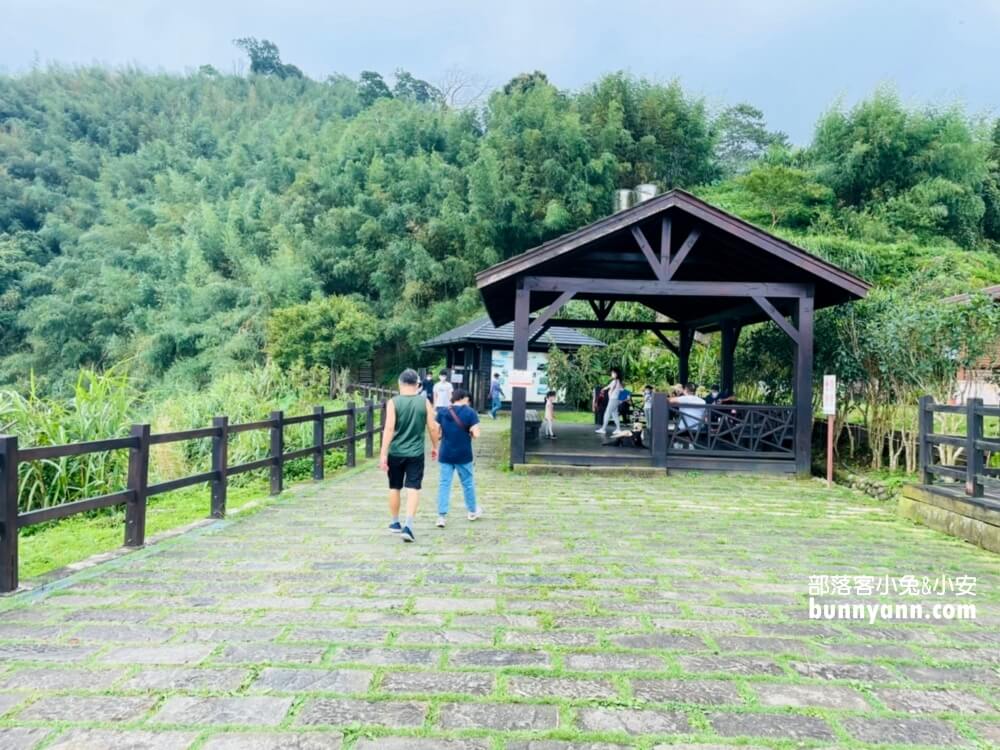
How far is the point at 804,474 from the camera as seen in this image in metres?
9.54

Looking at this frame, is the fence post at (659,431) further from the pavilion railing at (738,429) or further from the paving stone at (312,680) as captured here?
the paving stone at (312,680)

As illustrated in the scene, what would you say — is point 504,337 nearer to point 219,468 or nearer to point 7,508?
point 219,468

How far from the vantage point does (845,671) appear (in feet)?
9.74

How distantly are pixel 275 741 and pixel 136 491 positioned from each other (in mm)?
3226

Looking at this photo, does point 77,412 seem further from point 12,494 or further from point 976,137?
point 976,137

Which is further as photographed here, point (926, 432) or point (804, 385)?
point (804, 385)

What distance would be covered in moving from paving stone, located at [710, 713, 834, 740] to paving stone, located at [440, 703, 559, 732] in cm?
60

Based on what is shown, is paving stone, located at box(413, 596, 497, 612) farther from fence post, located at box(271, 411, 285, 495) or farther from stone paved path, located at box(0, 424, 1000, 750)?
fence post, located at box(271, 411, 285, 495)

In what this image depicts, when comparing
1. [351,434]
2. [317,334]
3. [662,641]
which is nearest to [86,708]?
[662,641]

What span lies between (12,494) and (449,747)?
9.71 feet

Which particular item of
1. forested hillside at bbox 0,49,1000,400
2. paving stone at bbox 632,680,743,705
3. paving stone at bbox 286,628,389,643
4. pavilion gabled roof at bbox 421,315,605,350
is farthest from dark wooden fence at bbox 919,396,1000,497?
forested hillside at bbox 0,49,1000,400

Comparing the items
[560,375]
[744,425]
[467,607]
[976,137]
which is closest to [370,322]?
[560,375]

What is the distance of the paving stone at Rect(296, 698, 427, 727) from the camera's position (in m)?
2.44

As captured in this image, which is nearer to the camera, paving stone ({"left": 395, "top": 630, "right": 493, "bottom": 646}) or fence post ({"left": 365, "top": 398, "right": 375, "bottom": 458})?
paving stone ({"left": 395, "top": 630, "right": 493, "bottom": 646})
